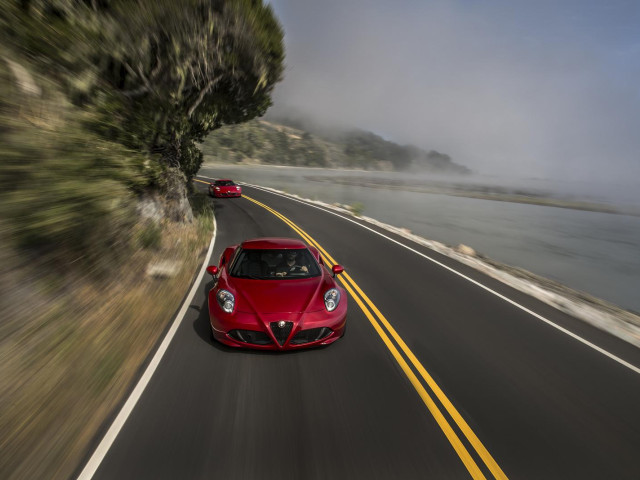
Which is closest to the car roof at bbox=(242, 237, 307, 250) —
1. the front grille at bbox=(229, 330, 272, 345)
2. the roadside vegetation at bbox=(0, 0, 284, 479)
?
the front grille at bbox=(229, 330, 272, 345)

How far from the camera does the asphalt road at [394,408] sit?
330 centimetres

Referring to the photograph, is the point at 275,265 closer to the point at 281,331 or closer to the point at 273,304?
the point at 273,304

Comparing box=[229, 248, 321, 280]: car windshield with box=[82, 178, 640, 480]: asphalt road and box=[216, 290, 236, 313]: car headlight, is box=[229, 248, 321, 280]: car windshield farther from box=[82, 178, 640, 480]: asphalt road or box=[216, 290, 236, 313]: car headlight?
box=[82, 178, 640, 480]: asphalt road

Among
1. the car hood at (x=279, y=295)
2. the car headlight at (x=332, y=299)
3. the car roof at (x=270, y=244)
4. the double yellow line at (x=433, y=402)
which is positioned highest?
the car roof at (x=270, y=244)

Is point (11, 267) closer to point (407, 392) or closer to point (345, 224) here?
point (407, 392)

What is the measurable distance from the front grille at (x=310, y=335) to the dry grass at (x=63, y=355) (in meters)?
2.13

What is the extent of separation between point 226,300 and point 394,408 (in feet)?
8.64

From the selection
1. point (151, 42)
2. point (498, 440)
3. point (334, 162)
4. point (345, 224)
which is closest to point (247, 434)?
point (498, 440)

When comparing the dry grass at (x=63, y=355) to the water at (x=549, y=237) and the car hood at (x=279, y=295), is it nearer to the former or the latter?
the car hood at (x=279, y=295)

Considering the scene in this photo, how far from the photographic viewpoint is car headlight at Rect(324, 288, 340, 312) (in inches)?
203

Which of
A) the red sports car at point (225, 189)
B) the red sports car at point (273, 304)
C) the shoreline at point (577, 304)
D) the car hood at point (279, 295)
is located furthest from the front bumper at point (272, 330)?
the red sports car at point (225, 189)

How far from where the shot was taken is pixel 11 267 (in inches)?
192

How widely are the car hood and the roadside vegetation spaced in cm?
165

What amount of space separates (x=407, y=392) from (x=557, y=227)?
4118 cm
